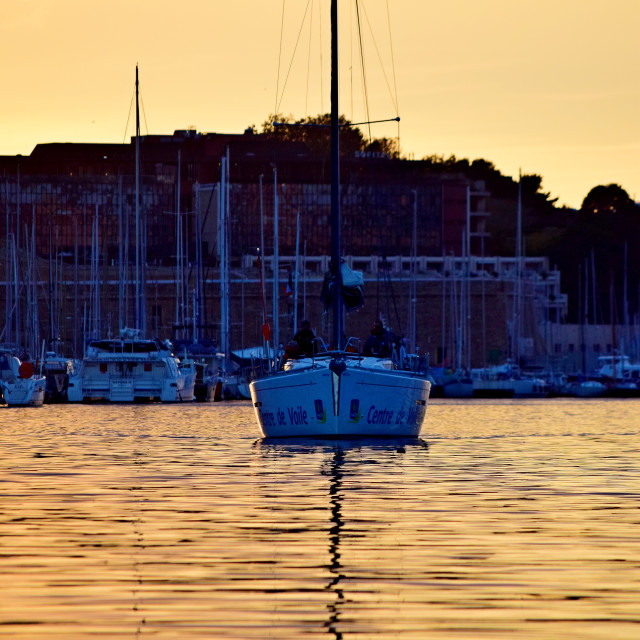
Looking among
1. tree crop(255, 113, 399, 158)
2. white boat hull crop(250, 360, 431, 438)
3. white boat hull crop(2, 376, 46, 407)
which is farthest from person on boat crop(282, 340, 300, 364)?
tree crop(255, 113, 399, 158)

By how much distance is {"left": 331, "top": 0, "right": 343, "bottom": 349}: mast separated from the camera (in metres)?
30.6

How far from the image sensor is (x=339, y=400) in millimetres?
28547

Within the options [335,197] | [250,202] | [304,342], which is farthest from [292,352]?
[250,202]

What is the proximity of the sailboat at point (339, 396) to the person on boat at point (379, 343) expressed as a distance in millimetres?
746

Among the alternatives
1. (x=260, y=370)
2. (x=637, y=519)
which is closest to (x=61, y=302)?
(x=260, y=370)

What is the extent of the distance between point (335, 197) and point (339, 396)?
5131 mm

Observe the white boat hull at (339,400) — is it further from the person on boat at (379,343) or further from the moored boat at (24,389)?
the moored boat at (24,389)

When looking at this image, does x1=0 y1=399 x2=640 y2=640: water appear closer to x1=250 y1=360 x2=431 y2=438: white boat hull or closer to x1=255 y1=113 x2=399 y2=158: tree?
x1=250 y1=360 x2=431 y2=438: white boat hull

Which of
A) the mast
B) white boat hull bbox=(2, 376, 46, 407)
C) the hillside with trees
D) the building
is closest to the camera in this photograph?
the mast

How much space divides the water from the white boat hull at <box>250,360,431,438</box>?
1.20 meters

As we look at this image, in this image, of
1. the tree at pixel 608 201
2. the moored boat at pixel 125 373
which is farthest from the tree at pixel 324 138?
the moored boat at pixel 125 373

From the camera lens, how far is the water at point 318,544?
33.2 feet

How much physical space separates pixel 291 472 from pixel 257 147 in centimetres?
12217

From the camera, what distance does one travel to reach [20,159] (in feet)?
469
